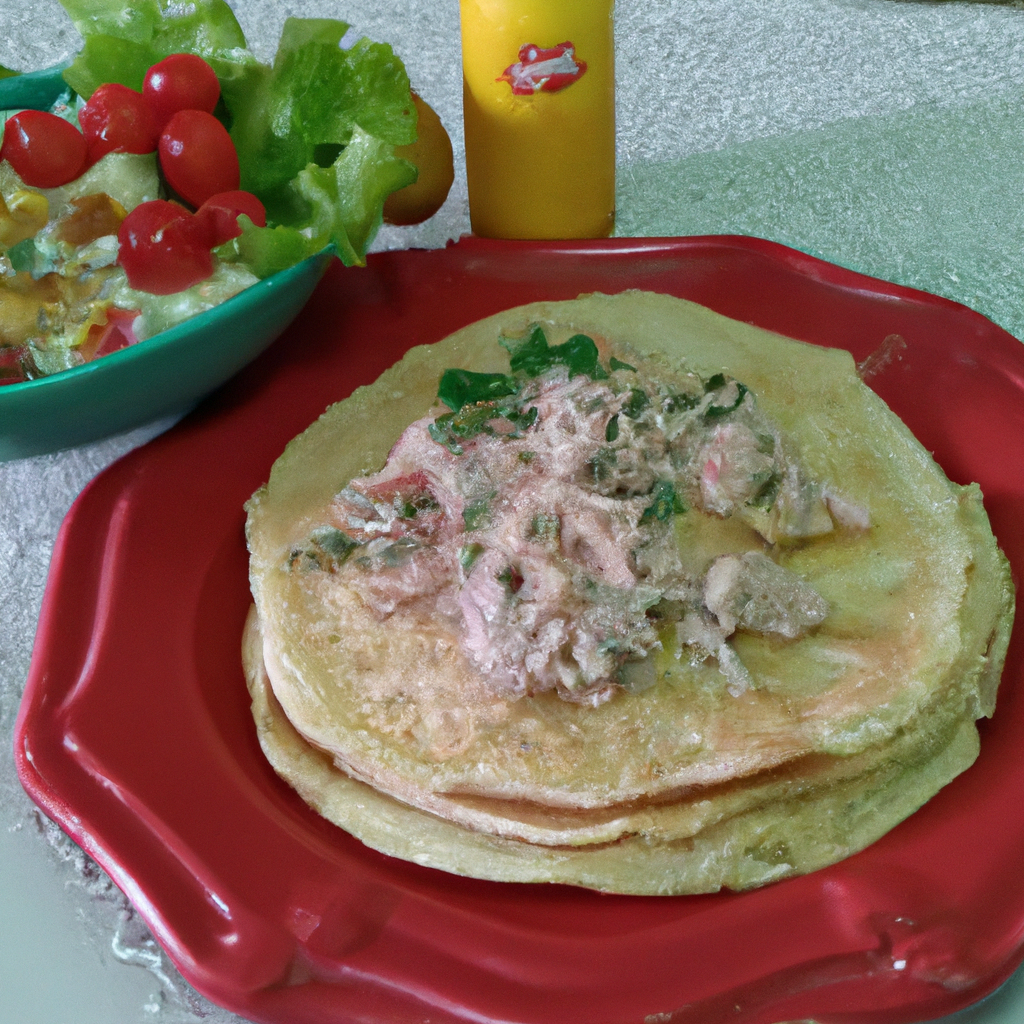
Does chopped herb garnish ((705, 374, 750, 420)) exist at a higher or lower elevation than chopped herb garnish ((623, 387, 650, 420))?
lower

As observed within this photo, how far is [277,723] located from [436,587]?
10.1 inches

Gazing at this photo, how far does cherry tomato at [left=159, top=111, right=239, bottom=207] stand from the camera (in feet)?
5.24

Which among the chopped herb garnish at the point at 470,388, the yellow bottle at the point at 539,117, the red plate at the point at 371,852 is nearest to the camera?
the red plate at the point at 371,852

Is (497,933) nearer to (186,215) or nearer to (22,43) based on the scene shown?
(186,215)

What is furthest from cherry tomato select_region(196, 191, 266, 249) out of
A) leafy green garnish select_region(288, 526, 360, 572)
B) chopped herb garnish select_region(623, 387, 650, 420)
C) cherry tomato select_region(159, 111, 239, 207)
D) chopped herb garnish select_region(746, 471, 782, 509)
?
chopped herb garnish select_region(746, 471, 782, 509)

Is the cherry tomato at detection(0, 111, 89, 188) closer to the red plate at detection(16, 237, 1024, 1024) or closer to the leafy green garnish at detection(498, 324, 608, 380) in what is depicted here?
the red plate at detection(16, 237, 1024, 1024)

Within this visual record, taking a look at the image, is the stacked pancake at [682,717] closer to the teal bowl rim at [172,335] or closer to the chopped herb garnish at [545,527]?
the chopped herb garnish at [545,527]

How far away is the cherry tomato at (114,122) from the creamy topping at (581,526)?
0.71m

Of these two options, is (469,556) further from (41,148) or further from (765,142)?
(765,142)

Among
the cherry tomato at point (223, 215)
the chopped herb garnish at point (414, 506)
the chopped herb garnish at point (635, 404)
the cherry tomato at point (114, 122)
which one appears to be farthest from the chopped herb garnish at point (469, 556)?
the cherry tomato at point (114, 122)

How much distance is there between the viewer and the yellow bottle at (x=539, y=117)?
1.74 metres

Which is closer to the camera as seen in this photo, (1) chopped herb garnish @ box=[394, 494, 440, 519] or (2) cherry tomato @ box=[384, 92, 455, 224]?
(1) chopped herb garnish @ box=[394, 494, 440, 519]

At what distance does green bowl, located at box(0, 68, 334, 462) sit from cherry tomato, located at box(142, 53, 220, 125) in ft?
1.20

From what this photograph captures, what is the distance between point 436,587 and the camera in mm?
1236
